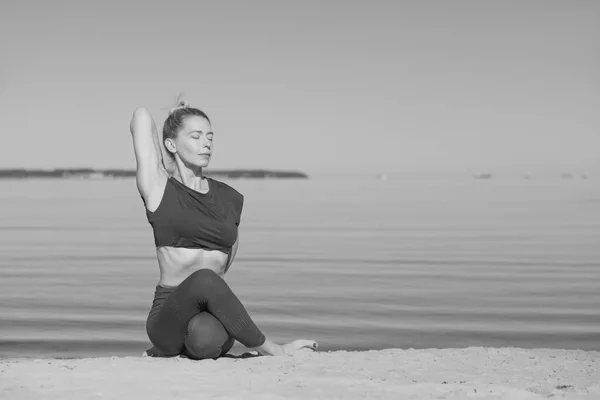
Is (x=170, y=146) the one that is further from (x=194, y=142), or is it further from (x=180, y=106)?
(x=180, y=106)

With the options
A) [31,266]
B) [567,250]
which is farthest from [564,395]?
[567,250]

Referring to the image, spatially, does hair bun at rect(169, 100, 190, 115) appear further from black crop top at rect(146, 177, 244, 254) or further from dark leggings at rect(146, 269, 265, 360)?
dark leggings at rect(146, 269, 265, 360)

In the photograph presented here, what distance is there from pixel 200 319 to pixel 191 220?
0.61 meters

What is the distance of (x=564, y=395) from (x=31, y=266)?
998 centimetres

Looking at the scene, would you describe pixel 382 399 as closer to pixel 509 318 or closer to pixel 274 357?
pixel 274 357

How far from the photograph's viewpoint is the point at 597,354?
601cm

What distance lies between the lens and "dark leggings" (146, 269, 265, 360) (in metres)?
5.30

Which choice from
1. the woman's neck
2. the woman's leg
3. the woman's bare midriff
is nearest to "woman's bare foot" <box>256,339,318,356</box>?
the woman's leg

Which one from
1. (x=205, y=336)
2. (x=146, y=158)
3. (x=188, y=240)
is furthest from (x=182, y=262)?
(x=146, y=158)

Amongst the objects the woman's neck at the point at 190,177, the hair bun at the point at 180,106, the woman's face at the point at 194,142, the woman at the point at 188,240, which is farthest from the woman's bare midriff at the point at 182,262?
the hair bun at the point at 180,106

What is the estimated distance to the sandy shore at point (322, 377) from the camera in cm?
455

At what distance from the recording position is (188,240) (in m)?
5.46

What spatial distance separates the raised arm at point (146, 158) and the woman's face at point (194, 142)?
185 millimetres

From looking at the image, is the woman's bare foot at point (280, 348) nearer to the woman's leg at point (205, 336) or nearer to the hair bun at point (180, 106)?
the woman's leg at point (205, 336)
